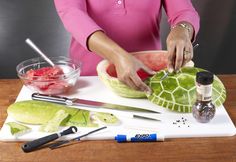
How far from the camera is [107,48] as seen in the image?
1072 mm

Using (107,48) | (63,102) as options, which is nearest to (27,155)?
(63,102)

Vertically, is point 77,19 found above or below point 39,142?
above

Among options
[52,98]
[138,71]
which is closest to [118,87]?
[138,71]

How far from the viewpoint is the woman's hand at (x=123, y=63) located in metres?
1.01

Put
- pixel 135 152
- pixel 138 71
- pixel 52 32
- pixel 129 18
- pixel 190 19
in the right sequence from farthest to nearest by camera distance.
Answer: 1. pixel 52 32
2. pixel 129 18
3. pixel 190 19
4. pixel 138 71
5. pixel 135 152

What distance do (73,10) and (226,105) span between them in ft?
1.69

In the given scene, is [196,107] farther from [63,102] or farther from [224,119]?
[63,102]

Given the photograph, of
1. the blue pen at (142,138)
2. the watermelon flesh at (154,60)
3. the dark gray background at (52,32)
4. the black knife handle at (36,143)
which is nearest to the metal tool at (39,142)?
the black knife handle at (36,143)

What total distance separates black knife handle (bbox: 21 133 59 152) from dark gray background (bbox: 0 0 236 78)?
1184 millimetres

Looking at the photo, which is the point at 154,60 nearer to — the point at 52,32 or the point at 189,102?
the point at 189,102

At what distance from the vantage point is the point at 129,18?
54.1 inches

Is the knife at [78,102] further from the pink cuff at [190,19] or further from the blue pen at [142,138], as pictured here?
the pink cuff at [190,19]

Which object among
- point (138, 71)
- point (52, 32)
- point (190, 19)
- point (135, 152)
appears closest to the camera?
point (135, 152)

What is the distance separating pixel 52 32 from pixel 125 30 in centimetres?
74
